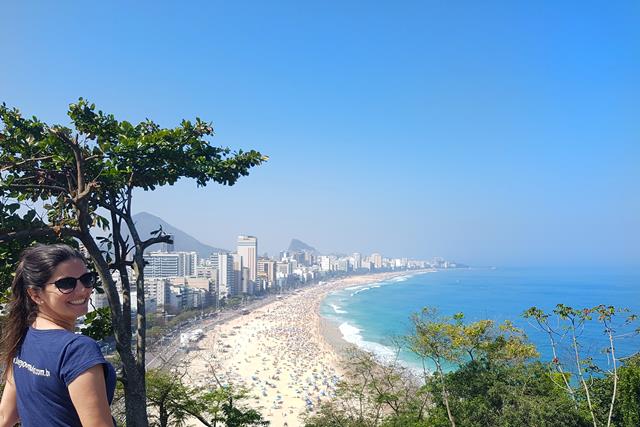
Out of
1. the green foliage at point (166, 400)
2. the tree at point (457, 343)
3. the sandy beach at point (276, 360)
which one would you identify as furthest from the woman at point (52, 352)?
the sandy beach at point (276, 360)

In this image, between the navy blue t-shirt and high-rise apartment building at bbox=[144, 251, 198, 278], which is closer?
the navy blue t-shirt

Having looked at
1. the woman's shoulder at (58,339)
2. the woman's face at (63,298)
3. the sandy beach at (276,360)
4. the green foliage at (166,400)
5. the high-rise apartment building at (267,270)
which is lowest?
the sandy beach at (276,360)

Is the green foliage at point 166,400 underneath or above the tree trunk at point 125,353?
underneath

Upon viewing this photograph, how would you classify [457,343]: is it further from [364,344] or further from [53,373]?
[364,344]

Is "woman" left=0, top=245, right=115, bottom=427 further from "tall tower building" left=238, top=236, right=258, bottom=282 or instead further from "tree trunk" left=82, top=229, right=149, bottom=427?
"tall tower building" left=238, top=236, right=258, bottom=282

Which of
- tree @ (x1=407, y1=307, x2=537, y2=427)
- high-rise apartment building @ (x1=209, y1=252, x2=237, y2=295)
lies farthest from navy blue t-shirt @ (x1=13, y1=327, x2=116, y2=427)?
high-rise apartment building @ (x1=209, y1=252, x2=237, y2=295)

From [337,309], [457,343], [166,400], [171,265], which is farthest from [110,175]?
[171,265]

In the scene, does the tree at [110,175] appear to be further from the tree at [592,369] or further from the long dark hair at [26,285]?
the tree at [592,369]
